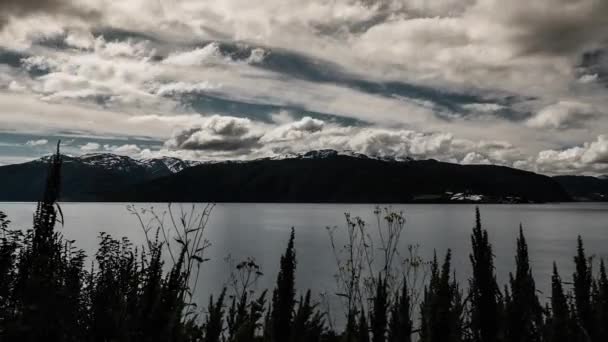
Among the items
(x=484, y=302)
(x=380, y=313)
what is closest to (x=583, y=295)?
(x=484, y=302)

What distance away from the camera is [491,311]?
29.2 ft

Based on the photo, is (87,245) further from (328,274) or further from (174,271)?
(174,271)

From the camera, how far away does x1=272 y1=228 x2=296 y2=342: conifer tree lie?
6.49m

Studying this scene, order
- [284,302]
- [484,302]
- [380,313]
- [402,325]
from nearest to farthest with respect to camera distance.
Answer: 1. [402,325]
2. [284,302]
3. [380,313]
4. [484,302]

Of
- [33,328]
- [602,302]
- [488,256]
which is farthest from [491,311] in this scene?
[33,328]

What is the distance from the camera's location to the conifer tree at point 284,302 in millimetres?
6488

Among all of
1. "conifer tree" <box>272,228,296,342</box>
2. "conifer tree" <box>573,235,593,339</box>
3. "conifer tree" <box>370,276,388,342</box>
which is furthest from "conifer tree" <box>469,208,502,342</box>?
"conifer tree" <box>573,235,593,339</box>

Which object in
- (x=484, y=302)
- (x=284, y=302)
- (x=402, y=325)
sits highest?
(x=284, y=302)

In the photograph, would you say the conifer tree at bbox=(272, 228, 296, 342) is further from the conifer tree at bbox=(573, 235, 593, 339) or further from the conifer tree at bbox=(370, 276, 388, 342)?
the conifer tree at bbox=(573, 235, 593, 339)

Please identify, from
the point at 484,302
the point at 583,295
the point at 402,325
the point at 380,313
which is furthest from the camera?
the point at 583,295

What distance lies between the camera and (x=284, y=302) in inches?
260

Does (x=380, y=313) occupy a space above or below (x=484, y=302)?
above

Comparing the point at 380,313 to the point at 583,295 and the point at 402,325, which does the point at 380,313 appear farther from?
the point at 583,295

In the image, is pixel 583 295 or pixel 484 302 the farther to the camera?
pixel 583 295
